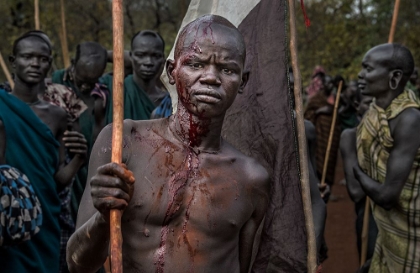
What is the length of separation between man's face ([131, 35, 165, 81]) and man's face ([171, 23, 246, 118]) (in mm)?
3782

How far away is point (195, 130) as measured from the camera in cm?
238

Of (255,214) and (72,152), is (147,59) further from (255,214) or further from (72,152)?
(255,214)

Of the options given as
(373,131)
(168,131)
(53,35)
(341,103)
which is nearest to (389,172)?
(373,131)

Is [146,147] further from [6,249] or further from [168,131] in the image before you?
[6,249]

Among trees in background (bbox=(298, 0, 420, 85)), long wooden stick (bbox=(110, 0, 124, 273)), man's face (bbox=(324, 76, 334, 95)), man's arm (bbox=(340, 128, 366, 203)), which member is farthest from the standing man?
trees in background (bbox=(298, 0, 420, 85))

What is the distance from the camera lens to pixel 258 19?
3.09 m

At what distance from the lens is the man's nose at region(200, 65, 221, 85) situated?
223 cm

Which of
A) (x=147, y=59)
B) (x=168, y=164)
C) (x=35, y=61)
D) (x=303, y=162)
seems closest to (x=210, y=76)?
(x=168, y=164)

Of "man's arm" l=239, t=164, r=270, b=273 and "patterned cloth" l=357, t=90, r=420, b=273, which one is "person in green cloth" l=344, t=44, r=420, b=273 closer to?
"patterned cloth" l=357, t=90, r=420, b=273

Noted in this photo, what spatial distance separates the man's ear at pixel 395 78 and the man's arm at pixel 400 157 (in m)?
0.24

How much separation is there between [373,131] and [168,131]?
93.9 inches

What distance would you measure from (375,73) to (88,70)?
2.66 m

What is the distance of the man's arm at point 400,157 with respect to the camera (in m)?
4.16

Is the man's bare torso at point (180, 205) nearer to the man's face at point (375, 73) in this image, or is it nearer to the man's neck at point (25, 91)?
the man's face at point (375, 73)
